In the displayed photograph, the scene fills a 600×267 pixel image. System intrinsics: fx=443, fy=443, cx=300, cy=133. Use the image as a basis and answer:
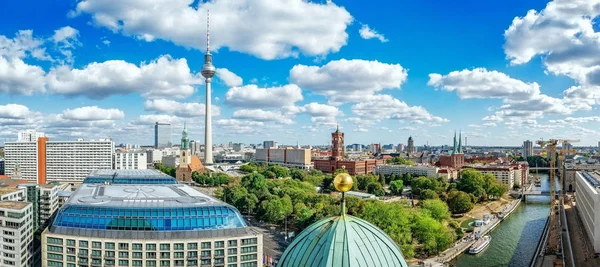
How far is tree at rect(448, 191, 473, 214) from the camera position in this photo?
7231 centimetres

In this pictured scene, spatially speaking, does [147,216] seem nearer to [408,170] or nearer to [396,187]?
[396,187]

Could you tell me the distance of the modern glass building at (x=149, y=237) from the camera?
3375 cm

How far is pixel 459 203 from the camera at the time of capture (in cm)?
7250

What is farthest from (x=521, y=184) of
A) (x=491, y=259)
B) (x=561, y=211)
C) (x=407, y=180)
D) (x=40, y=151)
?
(x=40, y=151)

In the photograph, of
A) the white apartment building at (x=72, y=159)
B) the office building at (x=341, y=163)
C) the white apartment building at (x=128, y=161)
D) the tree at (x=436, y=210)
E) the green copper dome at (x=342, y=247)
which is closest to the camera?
the green copper dome at (x=342, y=247)

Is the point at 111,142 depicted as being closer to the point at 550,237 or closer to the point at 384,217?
the point at 384,217

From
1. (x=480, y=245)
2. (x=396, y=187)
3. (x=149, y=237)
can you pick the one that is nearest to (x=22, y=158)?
(x=396, y=187)

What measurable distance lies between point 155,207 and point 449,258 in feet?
98.9

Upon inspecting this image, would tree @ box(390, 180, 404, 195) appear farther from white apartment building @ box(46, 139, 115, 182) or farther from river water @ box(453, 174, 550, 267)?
white apartment building @ box(46, 139, 115, 182)

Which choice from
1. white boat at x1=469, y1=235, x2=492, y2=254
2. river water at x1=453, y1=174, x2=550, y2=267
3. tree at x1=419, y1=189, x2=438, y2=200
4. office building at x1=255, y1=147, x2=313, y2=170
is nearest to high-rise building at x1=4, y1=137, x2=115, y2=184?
office building at x1=255, y1=147, x2=313, y2=170

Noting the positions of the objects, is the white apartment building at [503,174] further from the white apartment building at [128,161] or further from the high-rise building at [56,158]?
the high-rise building at [56,158]

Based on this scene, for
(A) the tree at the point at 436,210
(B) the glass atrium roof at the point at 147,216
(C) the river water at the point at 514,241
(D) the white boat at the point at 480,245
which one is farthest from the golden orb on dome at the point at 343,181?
(A) the tree at the point at 436,210

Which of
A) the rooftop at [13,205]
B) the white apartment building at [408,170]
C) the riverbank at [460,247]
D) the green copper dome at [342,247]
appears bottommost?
the riverbank at [460,247]

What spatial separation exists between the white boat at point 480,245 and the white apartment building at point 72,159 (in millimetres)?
94149
